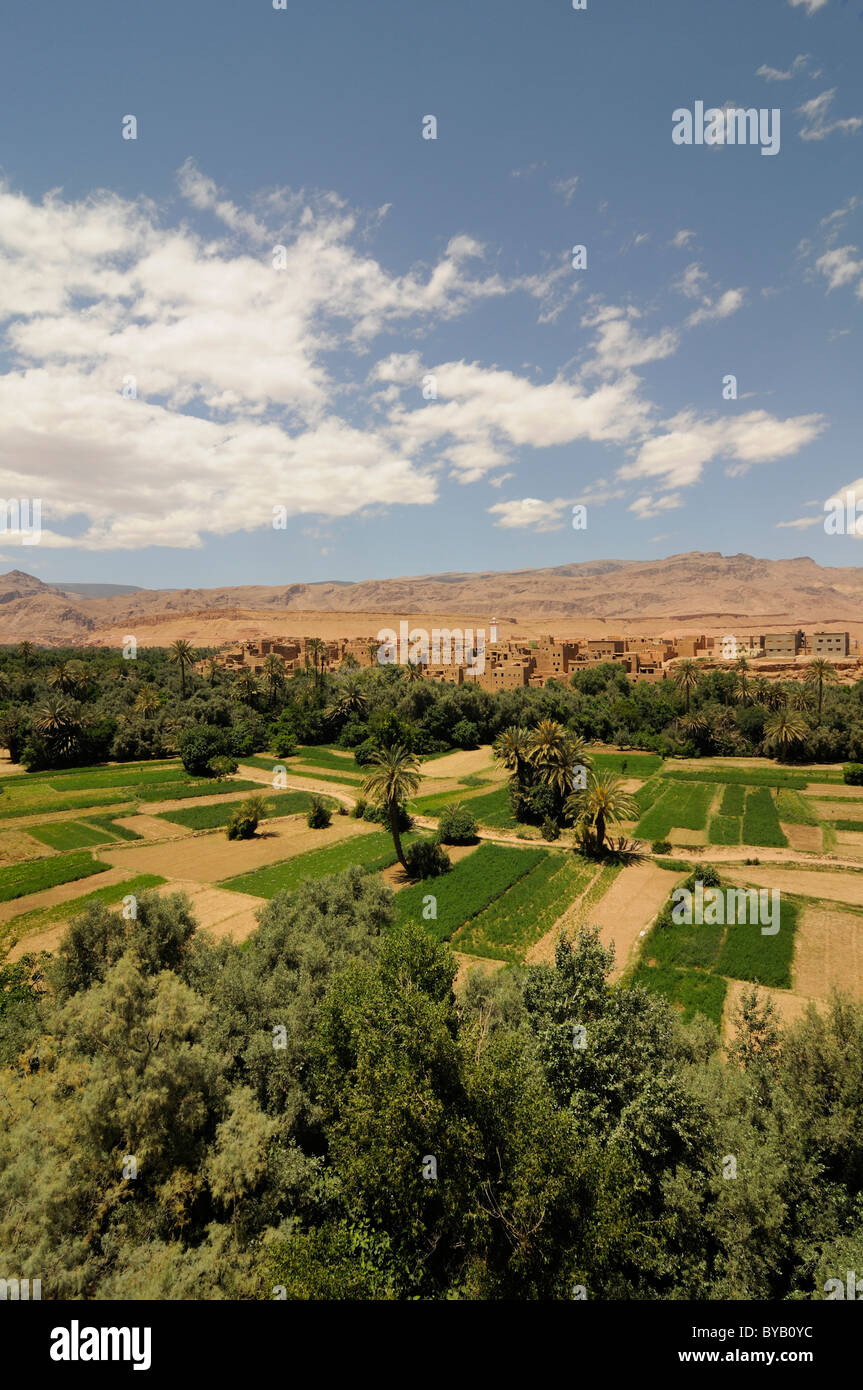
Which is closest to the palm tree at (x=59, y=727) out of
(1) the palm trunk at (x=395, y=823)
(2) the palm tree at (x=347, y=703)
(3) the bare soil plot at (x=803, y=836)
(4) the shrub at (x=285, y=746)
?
(4) the shrub at (x=285, y=746)

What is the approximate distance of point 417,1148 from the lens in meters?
10.6

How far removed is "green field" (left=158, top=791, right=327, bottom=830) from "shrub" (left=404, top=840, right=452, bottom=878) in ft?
62.1

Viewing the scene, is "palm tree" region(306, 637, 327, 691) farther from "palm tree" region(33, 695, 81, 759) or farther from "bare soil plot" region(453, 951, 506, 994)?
"bare soil plot" region(453, 951, 506, 994)

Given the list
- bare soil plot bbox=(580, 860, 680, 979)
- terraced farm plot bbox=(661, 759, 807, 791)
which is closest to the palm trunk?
bare soil plot bbox=(580, 860, 680, 979)

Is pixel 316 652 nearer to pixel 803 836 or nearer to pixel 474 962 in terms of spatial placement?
pixel 803 836

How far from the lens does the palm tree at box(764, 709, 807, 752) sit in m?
63.3

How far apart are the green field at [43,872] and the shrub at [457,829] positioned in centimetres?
2487

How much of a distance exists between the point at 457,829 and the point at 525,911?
12595mm

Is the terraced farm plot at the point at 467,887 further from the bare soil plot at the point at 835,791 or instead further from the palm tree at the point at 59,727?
the palm tree at the point at 59,727

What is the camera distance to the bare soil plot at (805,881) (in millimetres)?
33000

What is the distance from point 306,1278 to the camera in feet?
29.6

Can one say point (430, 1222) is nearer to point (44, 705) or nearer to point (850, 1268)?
A: point (850, 1268)
